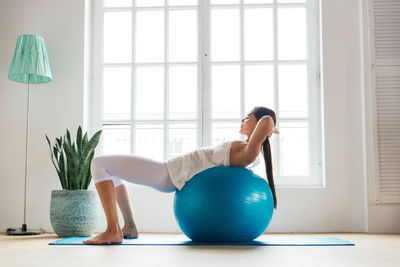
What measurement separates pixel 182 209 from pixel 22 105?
2.09 meters

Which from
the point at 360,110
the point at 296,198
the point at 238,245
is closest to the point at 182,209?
the point at 238,245

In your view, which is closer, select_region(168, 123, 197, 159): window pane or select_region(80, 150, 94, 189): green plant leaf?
select_region(80, 150, 94, 189): green plant leaf

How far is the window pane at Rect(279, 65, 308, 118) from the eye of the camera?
419 centimetres

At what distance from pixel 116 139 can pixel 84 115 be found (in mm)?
354

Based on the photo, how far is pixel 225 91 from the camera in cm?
424

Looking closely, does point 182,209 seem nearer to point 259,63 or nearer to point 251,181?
point 251,181

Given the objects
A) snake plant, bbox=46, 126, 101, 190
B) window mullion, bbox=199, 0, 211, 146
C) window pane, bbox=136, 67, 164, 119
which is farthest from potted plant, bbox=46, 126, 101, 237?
window mullion, bbox=199, 0, 211, 146

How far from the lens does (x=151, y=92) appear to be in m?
4.29

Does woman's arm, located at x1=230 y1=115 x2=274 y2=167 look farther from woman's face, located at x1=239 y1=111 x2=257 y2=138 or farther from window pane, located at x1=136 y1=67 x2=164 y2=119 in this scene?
window pane, located at x1=136 y1=67 x2=164 y2=119

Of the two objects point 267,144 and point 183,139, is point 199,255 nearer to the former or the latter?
point 267,144

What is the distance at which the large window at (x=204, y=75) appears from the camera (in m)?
4.20

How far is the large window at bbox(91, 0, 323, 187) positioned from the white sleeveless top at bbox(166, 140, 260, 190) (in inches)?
45.6

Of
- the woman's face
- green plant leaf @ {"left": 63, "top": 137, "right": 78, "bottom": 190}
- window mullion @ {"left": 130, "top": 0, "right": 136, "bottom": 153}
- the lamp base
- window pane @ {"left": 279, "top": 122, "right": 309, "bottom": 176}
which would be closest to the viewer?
the woman's face

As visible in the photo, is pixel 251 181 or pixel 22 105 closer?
pixel 251 181
